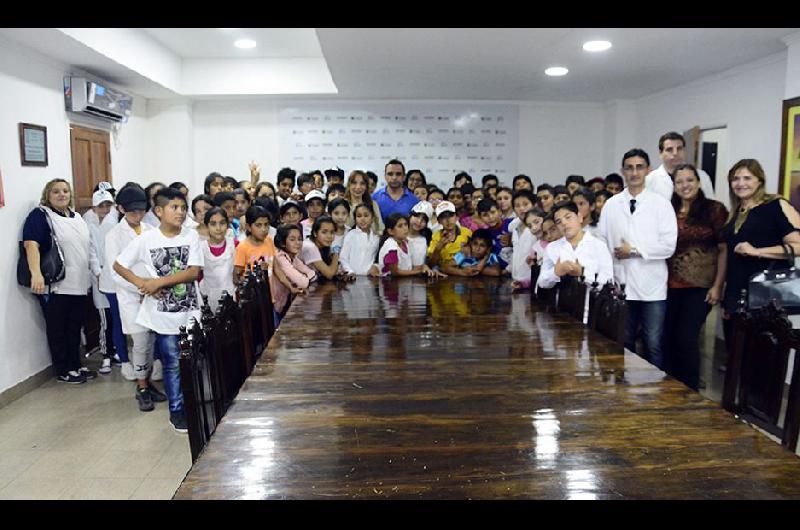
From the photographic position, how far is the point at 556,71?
213 inches

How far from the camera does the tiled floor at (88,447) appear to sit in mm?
2746

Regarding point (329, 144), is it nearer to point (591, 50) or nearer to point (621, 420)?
point (591, 50)

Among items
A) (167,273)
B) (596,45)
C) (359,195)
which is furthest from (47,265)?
(596,45)

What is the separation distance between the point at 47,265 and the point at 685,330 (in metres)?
3.99

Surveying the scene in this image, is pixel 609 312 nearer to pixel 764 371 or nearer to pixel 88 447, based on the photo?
pixel 764 371

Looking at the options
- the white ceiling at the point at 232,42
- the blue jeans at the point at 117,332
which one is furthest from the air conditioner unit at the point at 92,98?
the blue jeans at the point at 117,332

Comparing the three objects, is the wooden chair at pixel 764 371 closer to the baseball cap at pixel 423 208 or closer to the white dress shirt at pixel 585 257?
the white dress shirt at pixel 585 257

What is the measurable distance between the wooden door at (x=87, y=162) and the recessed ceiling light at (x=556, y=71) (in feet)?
13.3

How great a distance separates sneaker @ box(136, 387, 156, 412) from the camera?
367 centimetres
